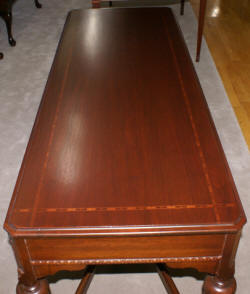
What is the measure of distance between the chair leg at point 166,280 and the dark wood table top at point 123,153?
1.74 feet

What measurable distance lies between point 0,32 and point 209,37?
2.38m

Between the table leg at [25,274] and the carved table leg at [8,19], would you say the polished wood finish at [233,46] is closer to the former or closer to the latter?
the table leg at [25,274]

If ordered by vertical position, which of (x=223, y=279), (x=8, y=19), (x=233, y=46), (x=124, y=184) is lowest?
(x=233, y=46)

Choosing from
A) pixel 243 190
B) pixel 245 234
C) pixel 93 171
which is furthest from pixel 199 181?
pixel 243 190

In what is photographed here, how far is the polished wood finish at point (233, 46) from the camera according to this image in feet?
9.39

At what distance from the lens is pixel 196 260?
1132mm

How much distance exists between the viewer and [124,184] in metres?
1.20

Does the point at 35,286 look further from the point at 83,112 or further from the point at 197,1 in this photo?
the point at 197,1

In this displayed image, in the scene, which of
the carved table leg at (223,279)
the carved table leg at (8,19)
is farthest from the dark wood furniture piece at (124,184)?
the carved table leg at (8,19)

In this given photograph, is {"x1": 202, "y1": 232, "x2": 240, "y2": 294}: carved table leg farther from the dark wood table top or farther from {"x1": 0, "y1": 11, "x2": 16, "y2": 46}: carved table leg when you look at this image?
{"x1": 0, "y1": 11, "x2": 16, "y2": 46}: carved table leg

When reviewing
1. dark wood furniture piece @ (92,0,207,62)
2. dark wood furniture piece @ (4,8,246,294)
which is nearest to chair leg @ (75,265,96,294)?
dark wood furniture piece @ (4,8,246,294)

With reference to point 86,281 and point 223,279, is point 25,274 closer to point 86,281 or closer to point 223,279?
point 86,281

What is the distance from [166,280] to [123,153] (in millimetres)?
595

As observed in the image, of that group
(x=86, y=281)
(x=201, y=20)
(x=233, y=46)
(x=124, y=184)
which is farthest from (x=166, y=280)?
(x=233, y=46)
